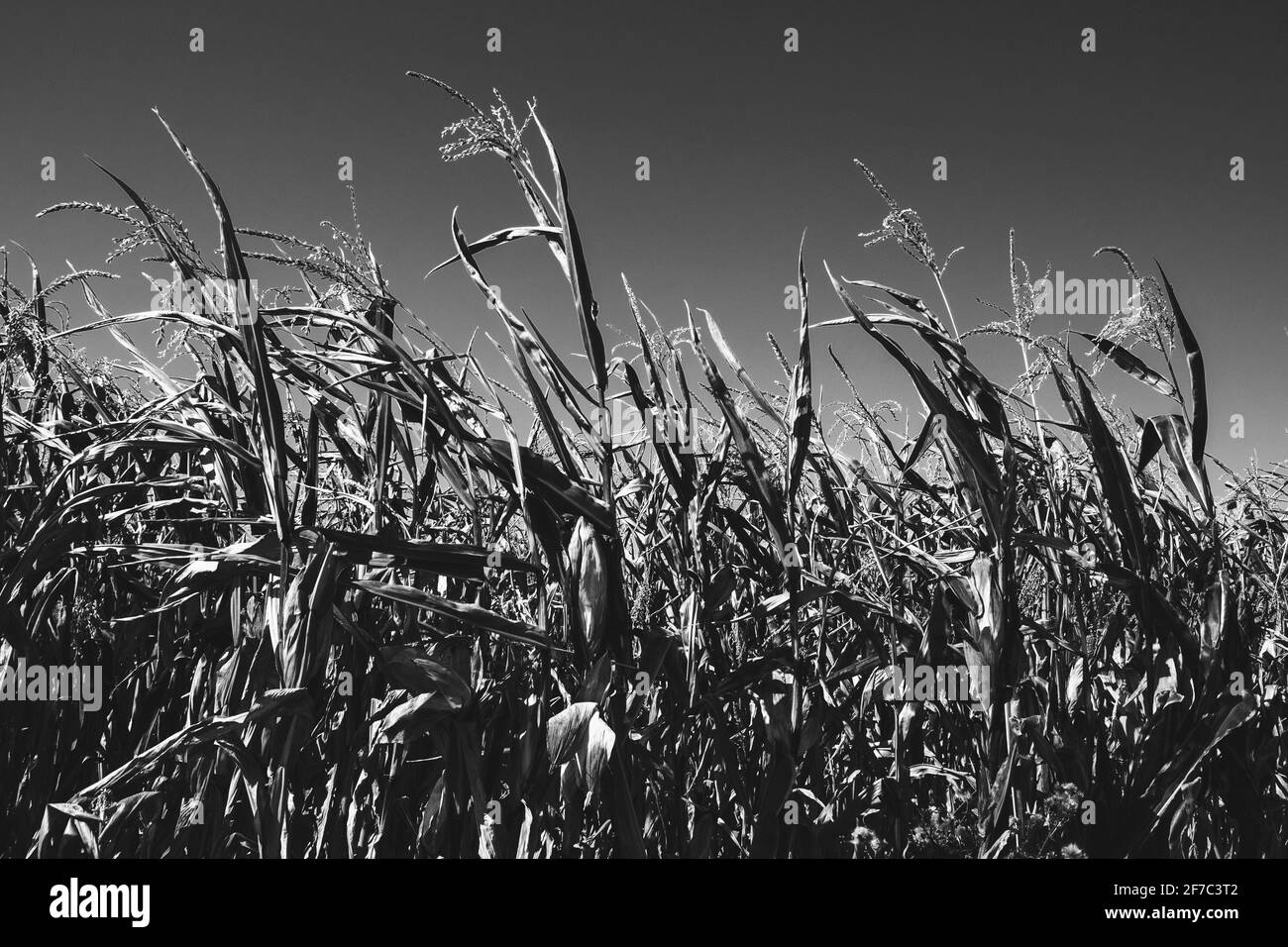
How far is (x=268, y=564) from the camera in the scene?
1.20 meters

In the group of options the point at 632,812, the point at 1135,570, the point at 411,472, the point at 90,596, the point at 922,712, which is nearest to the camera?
the point at 632,812

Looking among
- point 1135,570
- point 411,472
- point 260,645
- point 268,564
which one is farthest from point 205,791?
point 1135,570

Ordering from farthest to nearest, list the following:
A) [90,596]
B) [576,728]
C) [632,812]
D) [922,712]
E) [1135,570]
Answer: [90,596] < [922,712] < [1135,570] < [632,812] < [576,728]

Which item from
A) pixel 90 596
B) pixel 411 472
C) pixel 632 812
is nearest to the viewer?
pixel 632 812

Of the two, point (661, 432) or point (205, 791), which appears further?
point (205, 791)

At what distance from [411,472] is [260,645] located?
0.39m

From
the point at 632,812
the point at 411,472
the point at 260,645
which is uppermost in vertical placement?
the point at 411,472

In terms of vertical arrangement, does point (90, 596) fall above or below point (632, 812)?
above
